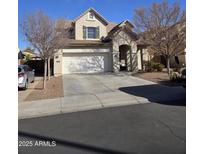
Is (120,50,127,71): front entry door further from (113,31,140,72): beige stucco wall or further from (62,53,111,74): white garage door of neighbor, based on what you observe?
(62,53,111,74): white garage door of neighbor

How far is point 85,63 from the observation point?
2217 cm

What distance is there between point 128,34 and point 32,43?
13.1m

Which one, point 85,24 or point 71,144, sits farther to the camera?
point 85,24

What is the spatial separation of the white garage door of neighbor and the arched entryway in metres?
2.08

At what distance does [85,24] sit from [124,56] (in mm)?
6585

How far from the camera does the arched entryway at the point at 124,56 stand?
2362cm

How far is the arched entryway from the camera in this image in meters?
23.6

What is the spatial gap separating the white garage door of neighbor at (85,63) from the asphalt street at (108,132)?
14406 mm

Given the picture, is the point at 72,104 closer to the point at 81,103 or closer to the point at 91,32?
the point at 81,103

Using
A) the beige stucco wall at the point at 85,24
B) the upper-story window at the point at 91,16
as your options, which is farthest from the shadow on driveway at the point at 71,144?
the upper-story window at the point at 91,16

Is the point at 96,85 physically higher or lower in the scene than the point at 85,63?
lower

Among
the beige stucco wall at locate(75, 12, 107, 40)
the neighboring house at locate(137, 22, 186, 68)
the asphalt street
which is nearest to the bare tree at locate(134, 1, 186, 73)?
the neighboring house at locate(137, 22, 186, 68)

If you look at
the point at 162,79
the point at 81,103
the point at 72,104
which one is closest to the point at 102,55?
the point at 162,79

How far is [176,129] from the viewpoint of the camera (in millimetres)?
5418
